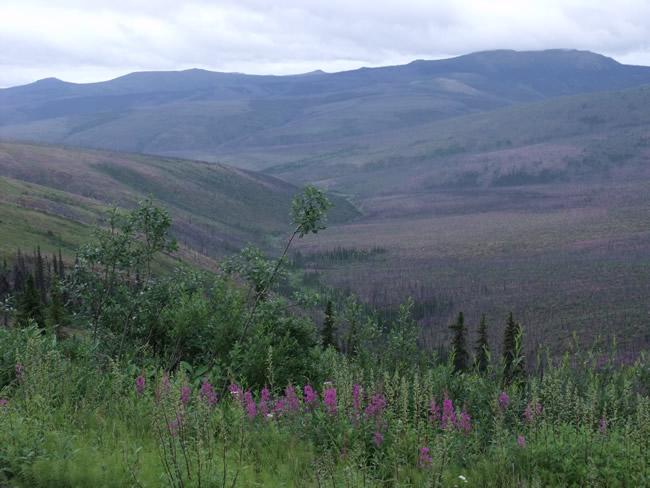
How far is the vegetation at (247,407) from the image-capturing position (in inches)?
266

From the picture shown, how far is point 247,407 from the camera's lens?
342 inches

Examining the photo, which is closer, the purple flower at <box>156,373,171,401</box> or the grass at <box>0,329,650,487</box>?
the grass at <box>0,329,650,487</box>

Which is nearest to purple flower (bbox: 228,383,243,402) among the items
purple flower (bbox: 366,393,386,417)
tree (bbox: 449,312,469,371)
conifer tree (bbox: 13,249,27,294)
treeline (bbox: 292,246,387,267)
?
purple flower (bbox: 366,393,386,417)

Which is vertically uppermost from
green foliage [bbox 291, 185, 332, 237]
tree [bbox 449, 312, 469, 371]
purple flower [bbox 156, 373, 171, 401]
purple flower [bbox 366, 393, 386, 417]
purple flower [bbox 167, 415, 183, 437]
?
green foliage [bbox 291, 185, 332, 237]

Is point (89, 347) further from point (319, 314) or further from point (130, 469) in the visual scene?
point (319, 314)

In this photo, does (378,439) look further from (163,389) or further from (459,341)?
(459,341)

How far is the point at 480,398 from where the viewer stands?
37.1 ft

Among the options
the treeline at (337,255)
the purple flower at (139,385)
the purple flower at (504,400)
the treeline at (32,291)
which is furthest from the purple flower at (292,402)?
the treeline at (337,255)

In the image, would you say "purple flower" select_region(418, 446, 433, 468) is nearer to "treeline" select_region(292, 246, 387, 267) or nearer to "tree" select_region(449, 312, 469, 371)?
"tree" select_region(449, 312, 469, 371)

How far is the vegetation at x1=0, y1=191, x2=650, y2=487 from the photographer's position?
6.77 m

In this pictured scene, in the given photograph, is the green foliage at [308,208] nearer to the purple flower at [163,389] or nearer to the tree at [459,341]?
the purple flower at [163,389]

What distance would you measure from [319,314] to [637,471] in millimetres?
97250

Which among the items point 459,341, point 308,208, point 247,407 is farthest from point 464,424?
point 459,341

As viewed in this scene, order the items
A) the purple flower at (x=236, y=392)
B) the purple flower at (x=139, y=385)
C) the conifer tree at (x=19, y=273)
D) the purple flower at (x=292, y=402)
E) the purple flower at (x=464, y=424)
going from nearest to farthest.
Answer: the purple flower at (x=236, y=392) → the purple flower at (x=464, y=424) → the purple flower at (x=292, y=402) → the purple flower at (x=139, y=385) → the conifer tree at (x=19, y=273)
